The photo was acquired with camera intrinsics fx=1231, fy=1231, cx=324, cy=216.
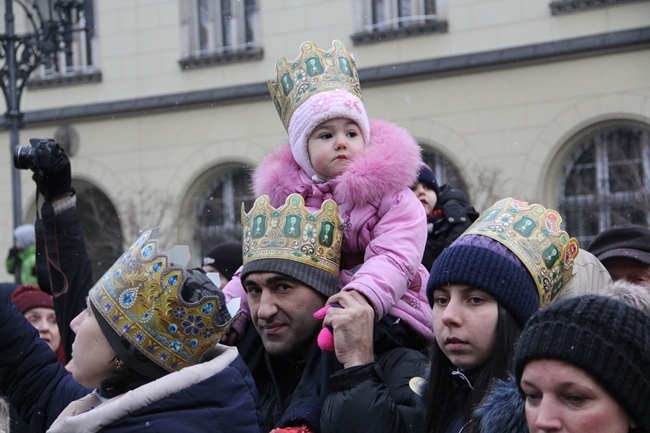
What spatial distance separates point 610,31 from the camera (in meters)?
16.0

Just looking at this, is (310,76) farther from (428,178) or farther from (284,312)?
(428,178)

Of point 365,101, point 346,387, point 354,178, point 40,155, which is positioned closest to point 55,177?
point 40,155

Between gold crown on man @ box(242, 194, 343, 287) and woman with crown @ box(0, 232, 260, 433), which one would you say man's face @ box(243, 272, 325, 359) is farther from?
woman with crown @ box(0, 232, 260, 433)

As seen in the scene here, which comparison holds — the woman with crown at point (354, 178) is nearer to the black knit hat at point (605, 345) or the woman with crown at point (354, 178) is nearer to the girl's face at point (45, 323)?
the black knit hat at point (605, 345)

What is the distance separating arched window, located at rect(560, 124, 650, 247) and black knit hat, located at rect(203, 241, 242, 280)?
8.50 metres

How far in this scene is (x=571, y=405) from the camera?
9.05 feet

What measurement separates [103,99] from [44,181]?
15.5 metres

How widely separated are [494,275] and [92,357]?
3.72ft

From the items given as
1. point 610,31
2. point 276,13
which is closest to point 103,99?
point 276,13

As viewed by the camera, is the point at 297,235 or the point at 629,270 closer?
the point at 297,235

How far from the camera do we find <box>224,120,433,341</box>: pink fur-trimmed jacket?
378 centimetres

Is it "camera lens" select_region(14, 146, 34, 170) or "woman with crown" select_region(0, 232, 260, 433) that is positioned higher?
"camera lens" select_region(14, 146, 34, 170)

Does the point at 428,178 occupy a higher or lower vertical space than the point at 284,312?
higher

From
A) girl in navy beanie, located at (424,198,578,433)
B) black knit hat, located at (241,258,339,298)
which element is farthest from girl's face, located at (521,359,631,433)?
black knit hat, located at (241,258,339,298)
